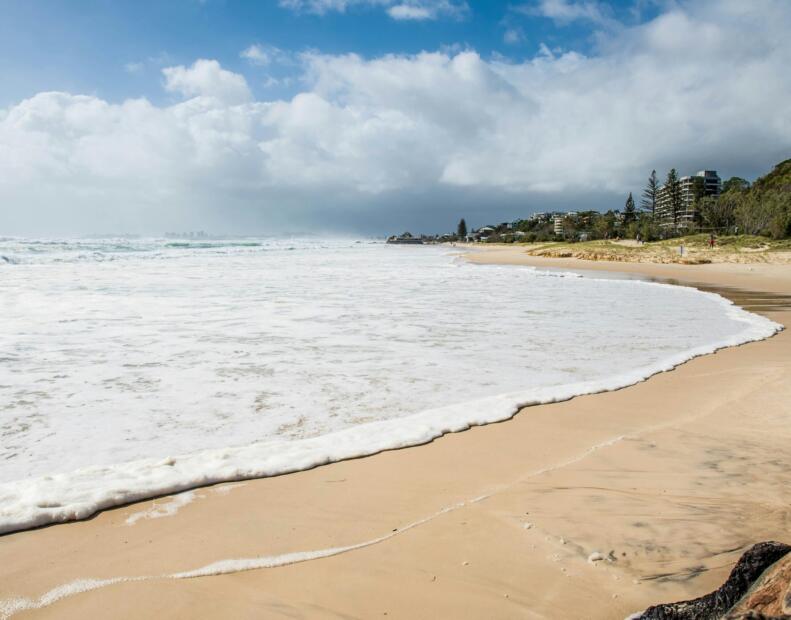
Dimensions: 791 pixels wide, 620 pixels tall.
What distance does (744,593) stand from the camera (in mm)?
1610

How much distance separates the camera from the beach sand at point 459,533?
208 centimetres

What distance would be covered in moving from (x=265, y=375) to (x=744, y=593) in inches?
194

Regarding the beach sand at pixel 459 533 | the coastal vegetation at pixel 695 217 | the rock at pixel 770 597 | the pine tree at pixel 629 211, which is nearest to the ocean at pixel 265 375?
the beach sand at pixel 459 533

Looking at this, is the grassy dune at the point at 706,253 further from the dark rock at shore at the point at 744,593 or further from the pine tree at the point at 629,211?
the pine tree at the point at 629,211

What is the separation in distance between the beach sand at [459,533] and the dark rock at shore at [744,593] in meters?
0.29

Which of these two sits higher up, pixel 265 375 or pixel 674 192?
pixel 674 192

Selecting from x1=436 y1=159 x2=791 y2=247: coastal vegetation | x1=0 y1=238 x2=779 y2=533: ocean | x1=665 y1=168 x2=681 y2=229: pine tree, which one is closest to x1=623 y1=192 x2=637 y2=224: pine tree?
x1=436 y1=159 x2=791 y2=247: coastal vegetation

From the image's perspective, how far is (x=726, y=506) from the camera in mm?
2756

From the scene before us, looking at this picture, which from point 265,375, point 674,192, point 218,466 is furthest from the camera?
point 674,192

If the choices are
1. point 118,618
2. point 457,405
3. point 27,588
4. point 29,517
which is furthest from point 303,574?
point 457,405

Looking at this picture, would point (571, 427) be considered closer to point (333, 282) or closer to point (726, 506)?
point (726, 506)

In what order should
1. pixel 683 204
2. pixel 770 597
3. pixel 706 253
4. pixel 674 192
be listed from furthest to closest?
pixel 683 204
pixel 674 192
pixel 706 253
pixel 770 597

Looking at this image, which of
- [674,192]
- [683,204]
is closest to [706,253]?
[674,192]

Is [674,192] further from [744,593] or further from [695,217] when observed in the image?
[744,593]
